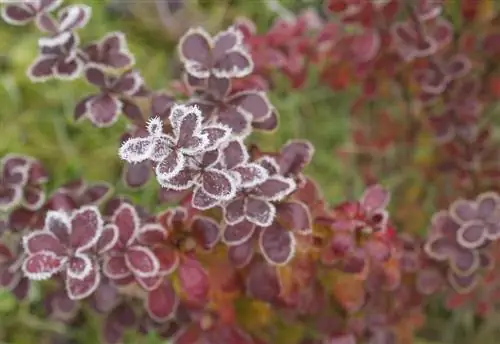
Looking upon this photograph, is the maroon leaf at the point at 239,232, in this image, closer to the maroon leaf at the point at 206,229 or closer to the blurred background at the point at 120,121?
the maroon leaf at the point at 206,229

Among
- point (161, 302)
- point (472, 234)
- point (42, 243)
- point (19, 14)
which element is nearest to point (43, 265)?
point (42, 243)

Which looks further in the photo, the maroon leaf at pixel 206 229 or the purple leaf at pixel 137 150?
the maroon leaf at pixel 206 229

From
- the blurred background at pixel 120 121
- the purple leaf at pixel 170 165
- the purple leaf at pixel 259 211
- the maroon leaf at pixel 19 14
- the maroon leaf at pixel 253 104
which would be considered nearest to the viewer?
the purple leaf at pixel 170 165

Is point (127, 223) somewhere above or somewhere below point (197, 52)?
below

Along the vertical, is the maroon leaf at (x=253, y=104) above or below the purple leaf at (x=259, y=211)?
above

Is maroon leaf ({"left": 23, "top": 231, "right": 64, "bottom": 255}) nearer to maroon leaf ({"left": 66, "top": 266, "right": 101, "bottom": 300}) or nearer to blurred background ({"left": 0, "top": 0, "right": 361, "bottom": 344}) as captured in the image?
maroon leaf ({"left": 66, "top": 266, "right": 101, "bottom": 300})

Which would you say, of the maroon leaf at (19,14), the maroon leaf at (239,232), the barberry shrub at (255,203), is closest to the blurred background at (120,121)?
the barberry shrub at (255,203)

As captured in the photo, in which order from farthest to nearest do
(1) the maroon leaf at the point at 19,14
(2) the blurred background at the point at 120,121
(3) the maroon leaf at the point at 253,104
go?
(2) the blurred background at the point at 120,121
(1) the maroon leaf at the point at 19,14
(3) the maroon leaf at the point at 253,104

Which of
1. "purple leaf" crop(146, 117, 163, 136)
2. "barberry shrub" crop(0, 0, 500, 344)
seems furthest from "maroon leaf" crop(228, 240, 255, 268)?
"purple leaf" crop(146, 117, 163, 136)

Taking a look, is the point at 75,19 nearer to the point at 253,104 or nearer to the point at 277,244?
the point at 253,104
